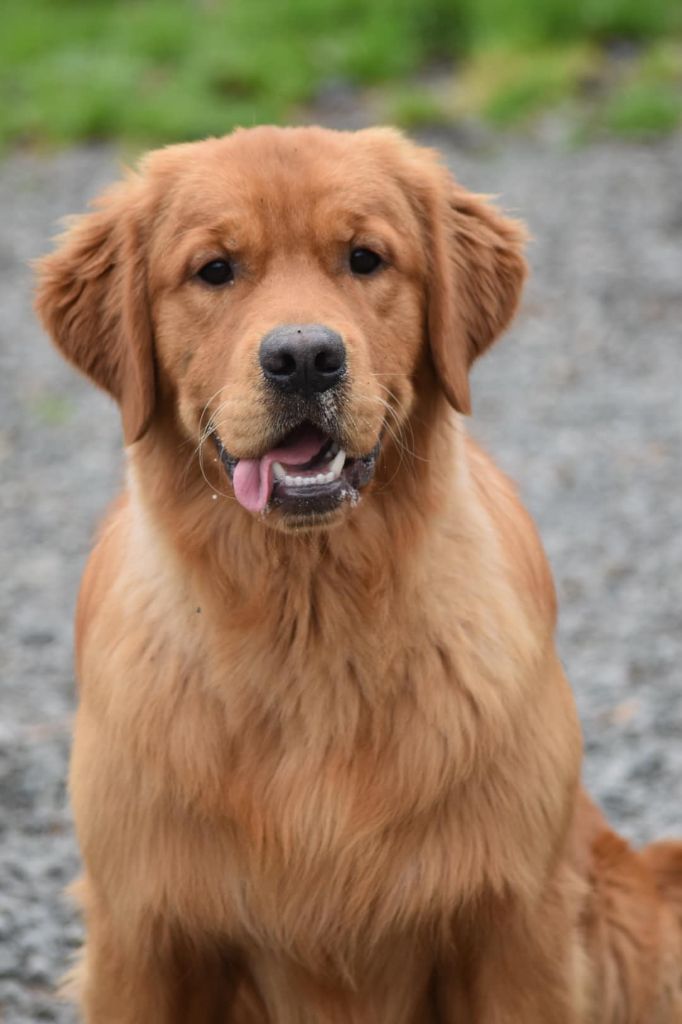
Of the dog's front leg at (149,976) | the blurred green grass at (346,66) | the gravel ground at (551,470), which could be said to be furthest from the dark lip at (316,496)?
the blurred green grass at (346,66)

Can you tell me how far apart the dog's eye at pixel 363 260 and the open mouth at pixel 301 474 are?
1.35ft

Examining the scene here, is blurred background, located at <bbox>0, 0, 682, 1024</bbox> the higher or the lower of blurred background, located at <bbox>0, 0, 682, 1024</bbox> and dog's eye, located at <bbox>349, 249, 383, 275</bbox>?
the lower

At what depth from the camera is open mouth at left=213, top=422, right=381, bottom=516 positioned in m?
3.32

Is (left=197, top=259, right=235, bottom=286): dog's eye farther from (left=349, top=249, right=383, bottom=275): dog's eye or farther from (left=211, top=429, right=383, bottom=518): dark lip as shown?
(left=211, top=429, right=383, bottom=518): dark lip

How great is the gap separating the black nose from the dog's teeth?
162 mm

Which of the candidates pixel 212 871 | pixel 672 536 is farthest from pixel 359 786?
pixel 672 536

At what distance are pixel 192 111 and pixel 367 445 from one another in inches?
399

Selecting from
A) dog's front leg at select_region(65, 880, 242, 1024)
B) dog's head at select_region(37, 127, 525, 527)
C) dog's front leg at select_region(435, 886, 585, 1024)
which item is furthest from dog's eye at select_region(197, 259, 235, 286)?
dog's front leg at select_region(435, 886, 585, 1024)

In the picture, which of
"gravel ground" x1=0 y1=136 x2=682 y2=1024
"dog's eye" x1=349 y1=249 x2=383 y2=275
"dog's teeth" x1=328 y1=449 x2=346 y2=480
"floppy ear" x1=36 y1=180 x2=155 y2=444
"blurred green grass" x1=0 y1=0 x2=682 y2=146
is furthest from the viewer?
"blurred green grass" x1=0 y1=0 x2=682 y2=146

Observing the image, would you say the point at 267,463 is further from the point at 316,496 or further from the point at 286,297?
the point at 286,297

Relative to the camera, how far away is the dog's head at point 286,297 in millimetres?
3334

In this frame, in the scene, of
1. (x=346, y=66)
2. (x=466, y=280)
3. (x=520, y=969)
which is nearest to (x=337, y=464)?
(x=466, y=280)

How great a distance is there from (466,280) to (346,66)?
34.2ft

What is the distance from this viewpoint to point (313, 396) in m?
3.31
